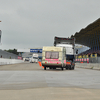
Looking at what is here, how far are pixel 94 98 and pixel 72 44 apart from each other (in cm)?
2202

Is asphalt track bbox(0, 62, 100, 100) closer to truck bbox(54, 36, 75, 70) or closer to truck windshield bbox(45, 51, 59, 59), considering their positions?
truck windshield bbox(45, 51, 59, 59)

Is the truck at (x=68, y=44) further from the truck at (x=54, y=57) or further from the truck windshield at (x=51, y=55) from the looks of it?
the truck windshield at (x=51, y=55)

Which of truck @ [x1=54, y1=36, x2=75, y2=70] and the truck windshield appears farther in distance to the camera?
truck @ [x1=54, y1=36, x2=75, y2=70]

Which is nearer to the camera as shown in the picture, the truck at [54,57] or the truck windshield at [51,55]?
the truck at [54,57]

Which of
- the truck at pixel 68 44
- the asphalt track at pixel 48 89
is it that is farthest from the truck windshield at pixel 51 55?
the asphalt track at pixel 48 89

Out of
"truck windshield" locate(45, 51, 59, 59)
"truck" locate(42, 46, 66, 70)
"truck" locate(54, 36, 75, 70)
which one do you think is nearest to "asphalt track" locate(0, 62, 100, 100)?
"truck" locate(42, 46, 66, 70)

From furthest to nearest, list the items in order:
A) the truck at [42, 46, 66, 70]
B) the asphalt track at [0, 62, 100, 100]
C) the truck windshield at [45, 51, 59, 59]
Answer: the truck windshield at [45, 51, 59, 59] → the truck at [42, 46, 66, 70] → the asphalt track at [0, 62, 100, 100]

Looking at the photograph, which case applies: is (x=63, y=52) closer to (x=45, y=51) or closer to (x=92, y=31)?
(x=45, y=51)

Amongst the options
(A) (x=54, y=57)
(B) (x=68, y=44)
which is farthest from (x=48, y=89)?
(B) (x=68, y=44)

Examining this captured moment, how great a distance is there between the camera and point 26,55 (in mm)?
156500

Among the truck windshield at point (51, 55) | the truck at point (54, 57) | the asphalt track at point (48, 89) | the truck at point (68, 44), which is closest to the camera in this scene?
the asphalt track at point (48, 89)

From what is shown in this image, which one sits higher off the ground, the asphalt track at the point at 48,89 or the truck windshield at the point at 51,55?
the truck windshield at the point at 51,55

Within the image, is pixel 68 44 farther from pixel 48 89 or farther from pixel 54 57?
pixel 48 89

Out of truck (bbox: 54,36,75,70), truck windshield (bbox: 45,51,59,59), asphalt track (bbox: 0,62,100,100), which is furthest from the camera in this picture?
truck (bbox: 54,36,75,70)
